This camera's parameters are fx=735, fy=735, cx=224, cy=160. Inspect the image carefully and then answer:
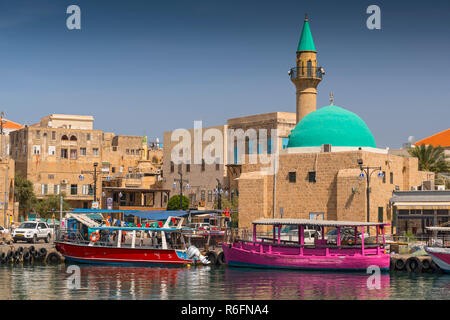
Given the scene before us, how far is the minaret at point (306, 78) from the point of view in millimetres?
56031

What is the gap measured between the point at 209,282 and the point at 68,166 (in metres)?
54.5

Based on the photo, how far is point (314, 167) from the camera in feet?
165

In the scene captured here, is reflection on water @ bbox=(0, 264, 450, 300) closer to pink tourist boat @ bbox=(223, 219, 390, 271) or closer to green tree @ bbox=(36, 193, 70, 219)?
pink tourist boat @ bbox=(223, 219, 390, 271)

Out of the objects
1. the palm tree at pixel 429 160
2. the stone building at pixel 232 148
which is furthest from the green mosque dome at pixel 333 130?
the stone building at pixel 232 148

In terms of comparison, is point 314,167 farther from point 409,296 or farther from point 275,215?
point 409,296

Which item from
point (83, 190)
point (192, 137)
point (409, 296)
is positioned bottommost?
point (409, 296)

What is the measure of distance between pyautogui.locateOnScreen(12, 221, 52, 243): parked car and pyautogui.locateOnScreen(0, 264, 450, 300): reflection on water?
362 inches

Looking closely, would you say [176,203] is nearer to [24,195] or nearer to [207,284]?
[24,195]

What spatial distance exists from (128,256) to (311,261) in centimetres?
974

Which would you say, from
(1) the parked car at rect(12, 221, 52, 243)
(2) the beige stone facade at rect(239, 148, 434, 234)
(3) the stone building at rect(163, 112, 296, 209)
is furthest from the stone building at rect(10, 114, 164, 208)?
(2) the beige stone facade at rect(239, 148, 434, 234)

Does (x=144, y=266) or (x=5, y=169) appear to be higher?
(x=5, y=169)

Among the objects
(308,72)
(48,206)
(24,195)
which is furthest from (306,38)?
(24,195)

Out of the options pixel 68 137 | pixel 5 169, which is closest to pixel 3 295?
pixel 5 169
